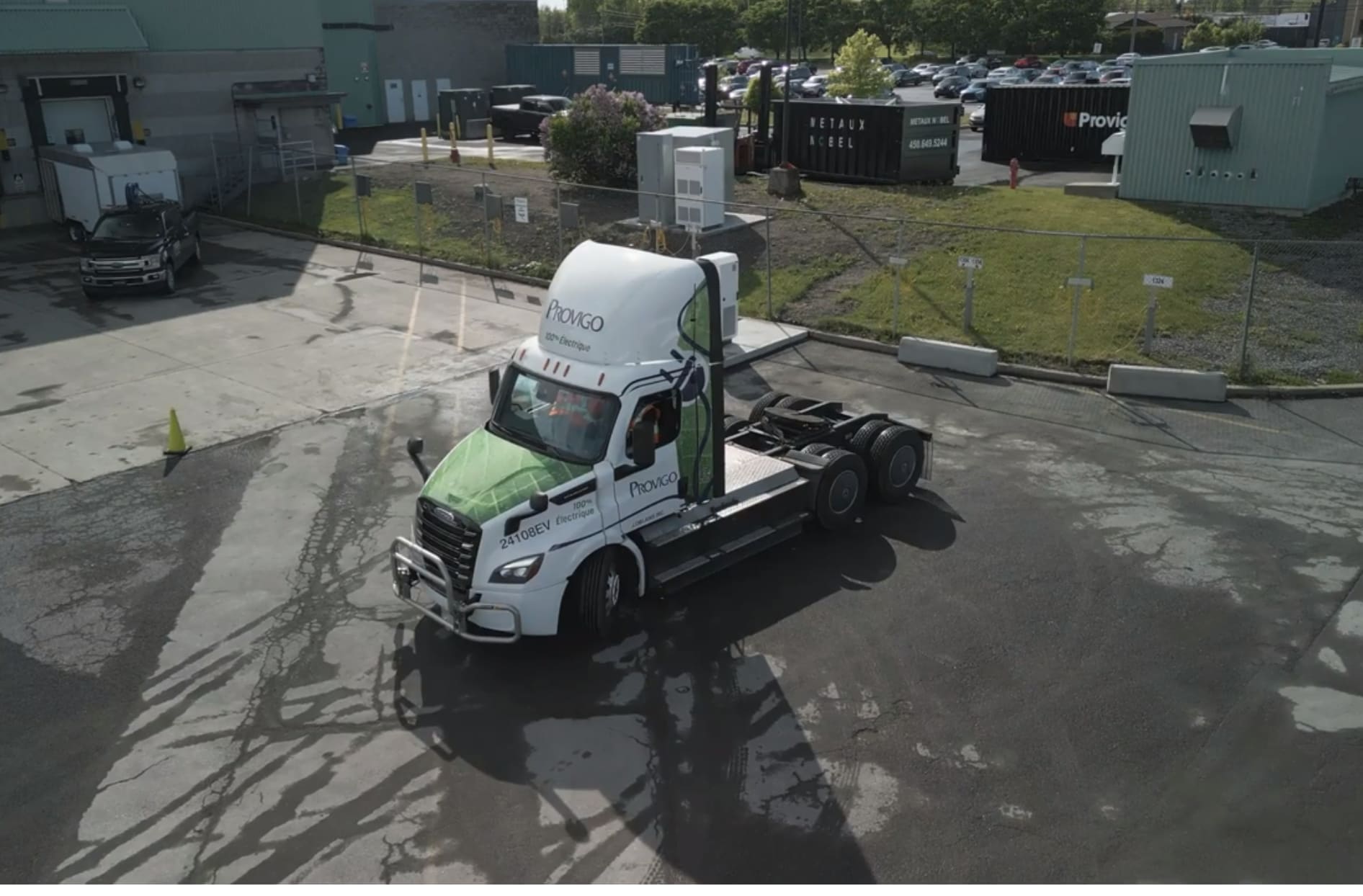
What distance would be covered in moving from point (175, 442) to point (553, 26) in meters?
133

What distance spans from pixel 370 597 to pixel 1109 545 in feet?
27.1

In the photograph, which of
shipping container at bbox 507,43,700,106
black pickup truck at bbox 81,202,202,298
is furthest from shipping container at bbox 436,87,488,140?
black pickup truck at bbox 81,202,202,298

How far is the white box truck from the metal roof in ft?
9.40

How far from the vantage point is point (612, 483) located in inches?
411

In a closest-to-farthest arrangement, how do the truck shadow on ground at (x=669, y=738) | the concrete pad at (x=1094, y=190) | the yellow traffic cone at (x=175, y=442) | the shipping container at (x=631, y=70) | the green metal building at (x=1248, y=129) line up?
the truck shadow on ground at (x=669, y=738) → the yellow traffic cone at (x=175, y=442) → the green metal building at (x=1248, y=129) → the concrete pad at (x=1094, y=190) → the shipping container at (x=631, y=70)

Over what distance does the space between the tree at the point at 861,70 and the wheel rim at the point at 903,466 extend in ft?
102

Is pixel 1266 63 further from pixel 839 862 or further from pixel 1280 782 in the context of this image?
pixel 839 862

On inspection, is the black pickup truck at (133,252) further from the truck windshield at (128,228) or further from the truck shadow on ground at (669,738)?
the truck shadow on ground at (669,738)

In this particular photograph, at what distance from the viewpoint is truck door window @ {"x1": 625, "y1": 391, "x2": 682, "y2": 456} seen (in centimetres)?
1056

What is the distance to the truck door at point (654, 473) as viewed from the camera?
34.5 feet

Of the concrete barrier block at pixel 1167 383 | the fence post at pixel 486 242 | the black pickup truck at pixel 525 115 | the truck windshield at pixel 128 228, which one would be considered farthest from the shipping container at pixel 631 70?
the concrete barrier block at pixel 1167 383

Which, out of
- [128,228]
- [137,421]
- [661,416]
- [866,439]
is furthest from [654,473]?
[128,228]

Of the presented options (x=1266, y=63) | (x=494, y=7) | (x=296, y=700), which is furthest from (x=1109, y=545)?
(x=494, y=7)

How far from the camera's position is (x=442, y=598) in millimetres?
10203
